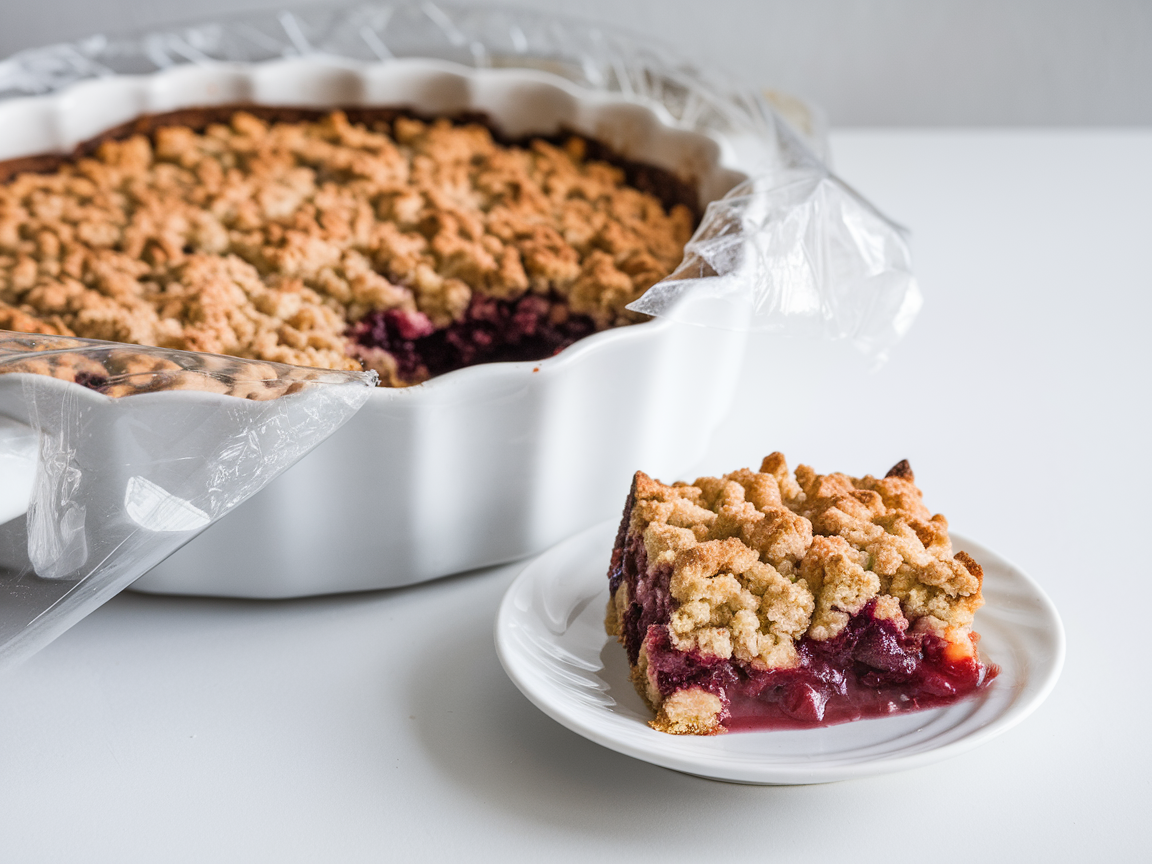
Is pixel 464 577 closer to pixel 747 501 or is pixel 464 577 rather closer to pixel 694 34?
pixel 747 501

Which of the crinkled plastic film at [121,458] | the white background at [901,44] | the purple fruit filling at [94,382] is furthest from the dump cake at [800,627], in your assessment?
the white background at [901,44]

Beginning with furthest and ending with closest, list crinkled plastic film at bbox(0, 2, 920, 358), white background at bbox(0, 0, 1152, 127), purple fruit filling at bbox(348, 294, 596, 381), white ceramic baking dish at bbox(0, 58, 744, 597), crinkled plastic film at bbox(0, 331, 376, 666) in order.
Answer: white background at bbox(0, 0, 1152, 127) < purple fruit filling at bbox(348, 294, 596, 381) < crinkled plastic film at bbox(0, 2, 920, 358) < white ceramic baking dish at bbox(0, 58, 744, 597) < crinkled plastic film at bbox(0, 331, 376, 666)

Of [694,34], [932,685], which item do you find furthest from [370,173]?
[694,34]

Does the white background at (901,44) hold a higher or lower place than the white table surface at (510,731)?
higher

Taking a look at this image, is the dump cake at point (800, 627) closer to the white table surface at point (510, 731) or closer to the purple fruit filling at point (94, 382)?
the white table surface at point (510, 731)

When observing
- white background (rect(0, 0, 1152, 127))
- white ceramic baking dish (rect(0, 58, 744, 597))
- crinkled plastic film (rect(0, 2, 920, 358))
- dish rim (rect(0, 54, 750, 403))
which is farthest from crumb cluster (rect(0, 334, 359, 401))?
white background (rect(0, 0, 1152, 127))

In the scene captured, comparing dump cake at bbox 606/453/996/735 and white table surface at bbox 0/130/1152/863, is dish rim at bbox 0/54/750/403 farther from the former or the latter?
dump cake at bbox 606/453/996/735
